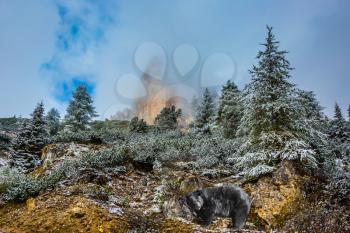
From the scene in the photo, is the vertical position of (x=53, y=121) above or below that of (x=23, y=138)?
above

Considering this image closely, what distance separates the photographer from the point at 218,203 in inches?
404

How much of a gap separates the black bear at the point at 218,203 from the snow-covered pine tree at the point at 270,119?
59.4 inches

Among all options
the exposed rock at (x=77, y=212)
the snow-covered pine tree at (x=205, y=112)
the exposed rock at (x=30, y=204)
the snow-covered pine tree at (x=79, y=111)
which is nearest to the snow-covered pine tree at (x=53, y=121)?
the snow-covered pine tree at (x=79, y=111)

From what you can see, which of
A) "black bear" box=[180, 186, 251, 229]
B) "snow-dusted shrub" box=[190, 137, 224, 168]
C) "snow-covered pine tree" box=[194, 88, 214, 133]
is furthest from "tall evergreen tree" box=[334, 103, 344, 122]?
"black bear" box=[180, 186, 251, 229]

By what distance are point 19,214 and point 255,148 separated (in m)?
10.1

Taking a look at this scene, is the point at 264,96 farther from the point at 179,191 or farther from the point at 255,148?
the point at 179,191

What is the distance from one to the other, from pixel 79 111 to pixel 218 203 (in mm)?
27964

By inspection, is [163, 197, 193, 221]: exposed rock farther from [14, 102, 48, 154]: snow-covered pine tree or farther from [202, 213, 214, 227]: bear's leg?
[14, 102, 48, 154]: snow-covered pine tree

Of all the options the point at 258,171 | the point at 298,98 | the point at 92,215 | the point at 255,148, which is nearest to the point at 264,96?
the point at 298,98

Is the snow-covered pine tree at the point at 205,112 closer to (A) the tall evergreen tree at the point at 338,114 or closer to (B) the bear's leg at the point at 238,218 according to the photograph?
(A) the tall evergreen tree at the point at 338,114

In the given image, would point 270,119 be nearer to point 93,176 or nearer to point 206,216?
point 206,216

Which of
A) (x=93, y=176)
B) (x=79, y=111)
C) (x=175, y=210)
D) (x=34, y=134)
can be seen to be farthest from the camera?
(x=79, y=111)

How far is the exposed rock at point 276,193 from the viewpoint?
32.2ft

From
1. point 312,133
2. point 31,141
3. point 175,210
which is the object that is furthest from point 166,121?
point 175,210
